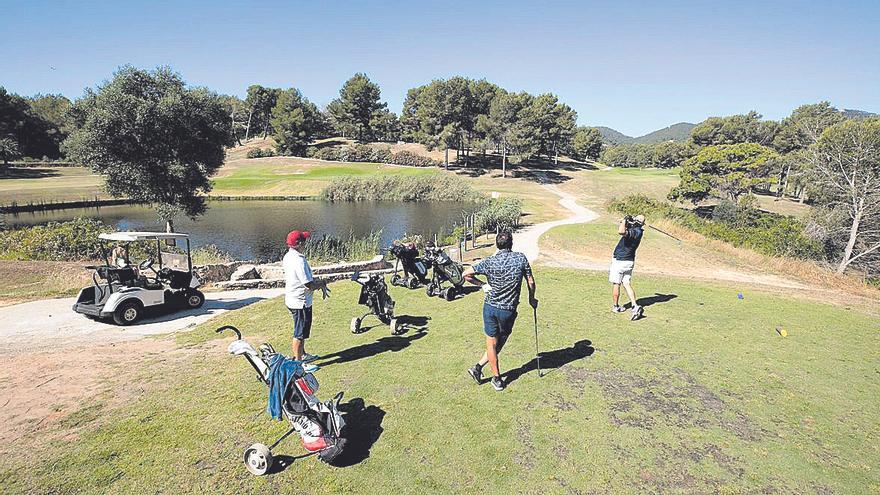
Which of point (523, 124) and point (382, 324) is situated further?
point (523, 124)

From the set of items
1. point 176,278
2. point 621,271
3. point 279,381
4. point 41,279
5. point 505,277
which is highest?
point 505,277

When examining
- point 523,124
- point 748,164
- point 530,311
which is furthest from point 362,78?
point 530,311

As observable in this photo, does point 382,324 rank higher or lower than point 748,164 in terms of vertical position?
lower

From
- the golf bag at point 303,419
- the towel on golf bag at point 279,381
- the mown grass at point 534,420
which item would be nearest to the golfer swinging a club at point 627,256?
the mown grass at point 534,420

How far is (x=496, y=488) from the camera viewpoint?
4.35 meters

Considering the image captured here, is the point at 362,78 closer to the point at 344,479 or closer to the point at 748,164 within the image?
the point at 748,164

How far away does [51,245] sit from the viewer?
1922cm

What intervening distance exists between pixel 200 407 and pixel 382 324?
12.9 feet

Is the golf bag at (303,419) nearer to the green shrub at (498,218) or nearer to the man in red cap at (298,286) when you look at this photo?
the man in red cap at (298,286)

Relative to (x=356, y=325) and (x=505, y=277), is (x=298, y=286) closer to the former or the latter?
(x=356, y=325)

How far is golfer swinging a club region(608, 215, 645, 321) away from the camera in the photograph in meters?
9.11

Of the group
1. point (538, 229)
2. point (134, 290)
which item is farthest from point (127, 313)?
point (538, 229)

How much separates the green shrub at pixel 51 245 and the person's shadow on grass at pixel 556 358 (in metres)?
20.9

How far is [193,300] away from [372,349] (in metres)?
7.07
